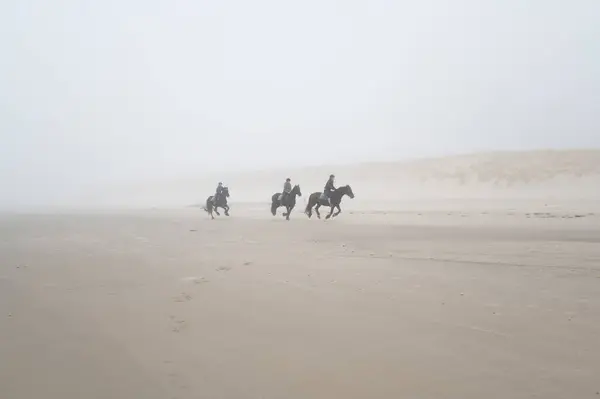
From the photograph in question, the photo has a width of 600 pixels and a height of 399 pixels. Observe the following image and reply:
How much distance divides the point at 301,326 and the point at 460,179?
1720 inches

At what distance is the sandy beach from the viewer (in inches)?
136

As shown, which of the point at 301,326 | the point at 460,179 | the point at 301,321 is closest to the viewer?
the point at 301,326

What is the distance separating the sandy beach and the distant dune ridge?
29890 millimetres

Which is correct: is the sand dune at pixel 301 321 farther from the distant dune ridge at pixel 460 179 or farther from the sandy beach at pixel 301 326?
the distant dune ridge at pixel 460 179

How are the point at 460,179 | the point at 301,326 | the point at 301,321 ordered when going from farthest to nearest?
the point at 460,179, the point at 301,321, the point at 301,326

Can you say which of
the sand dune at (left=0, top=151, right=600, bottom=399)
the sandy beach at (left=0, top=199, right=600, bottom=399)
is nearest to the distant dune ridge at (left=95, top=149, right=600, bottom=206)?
the sand dune at (left=0, top=151, right=600, bottom=399)

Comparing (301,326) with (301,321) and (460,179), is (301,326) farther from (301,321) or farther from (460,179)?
(460,179)

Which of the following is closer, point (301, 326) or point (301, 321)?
point (301, 326)

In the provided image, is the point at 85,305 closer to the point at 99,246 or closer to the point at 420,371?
the point at 420,371

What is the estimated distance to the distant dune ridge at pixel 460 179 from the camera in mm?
38562

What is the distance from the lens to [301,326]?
4.72m

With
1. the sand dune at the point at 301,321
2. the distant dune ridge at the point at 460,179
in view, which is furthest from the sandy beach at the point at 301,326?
the distant dune ridge at the point at 460,179

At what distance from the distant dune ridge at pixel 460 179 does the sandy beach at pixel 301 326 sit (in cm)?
2989

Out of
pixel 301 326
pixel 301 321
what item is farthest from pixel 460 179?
pixel 301 326
